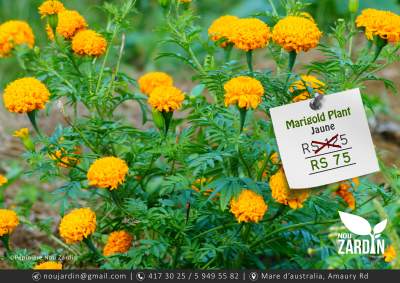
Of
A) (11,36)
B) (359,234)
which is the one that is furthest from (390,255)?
(11,36)

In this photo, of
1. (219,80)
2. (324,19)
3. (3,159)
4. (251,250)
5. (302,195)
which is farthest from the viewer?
(324,19)

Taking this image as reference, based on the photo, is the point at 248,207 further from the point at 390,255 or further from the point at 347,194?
the point at 347,194

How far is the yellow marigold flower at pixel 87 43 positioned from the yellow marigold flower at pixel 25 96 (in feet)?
0.69

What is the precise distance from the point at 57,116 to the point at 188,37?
169cm

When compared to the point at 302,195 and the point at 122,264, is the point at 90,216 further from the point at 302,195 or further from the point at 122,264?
the point at 302,195

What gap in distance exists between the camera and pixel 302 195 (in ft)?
5.23

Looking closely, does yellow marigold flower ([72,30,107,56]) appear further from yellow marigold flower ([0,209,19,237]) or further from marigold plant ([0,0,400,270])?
yellow marigold flower ([0,209,19,237])

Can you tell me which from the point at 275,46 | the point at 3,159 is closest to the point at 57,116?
the point at 3,159

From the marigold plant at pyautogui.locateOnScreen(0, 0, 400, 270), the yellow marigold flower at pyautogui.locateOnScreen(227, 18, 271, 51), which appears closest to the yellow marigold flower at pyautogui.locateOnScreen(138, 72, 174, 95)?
the marigold plant at pyautogui.locateOnScreen(0, 0, 400, 270)

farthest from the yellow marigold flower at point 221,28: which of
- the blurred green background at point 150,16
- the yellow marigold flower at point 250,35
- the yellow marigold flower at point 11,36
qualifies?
the blurred green background at point 150,16

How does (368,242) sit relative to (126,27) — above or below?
below

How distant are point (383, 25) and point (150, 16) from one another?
10.9 ft

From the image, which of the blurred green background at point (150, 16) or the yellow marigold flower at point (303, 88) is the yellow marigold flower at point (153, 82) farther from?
the blurred green background at point (150, 16)

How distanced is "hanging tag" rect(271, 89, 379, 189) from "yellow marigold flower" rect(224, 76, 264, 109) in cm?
7
